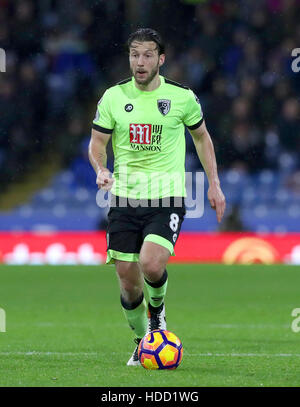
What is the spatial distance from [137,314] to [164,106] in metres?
1.43

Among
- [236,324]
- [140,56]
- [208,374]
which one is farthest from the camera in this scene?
[236,324]

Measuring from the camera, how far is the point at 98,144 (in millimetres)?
6664

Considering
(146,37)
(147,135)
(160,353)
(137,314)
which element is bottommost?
(160,353)

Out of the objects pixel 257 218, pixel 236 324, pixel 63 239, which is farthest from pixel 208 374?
pixel 257 218

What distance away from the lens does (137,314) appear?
6.71 m

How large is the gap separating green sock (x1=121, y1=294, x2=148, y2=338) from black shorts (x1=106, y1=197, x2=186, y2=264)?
13.5 inches

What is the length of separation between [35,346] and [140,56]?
8.11ft


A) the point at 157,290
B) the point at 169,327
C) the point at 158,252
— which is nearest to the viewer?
the point at 158,252

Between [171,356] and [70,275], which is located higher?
[70,275]

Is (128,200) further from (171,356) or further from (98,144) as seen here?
(171,356)

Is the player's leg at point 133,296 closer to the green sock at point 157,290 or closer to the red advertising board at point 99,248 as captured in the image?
the green sock at point 157,290

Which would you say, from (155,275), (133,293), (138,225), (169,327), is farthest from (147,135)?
(169,327)

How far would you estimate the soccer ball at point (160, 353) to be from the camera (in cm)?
619

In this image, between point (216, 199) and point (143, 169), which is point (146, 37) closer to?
point (143, 169)
